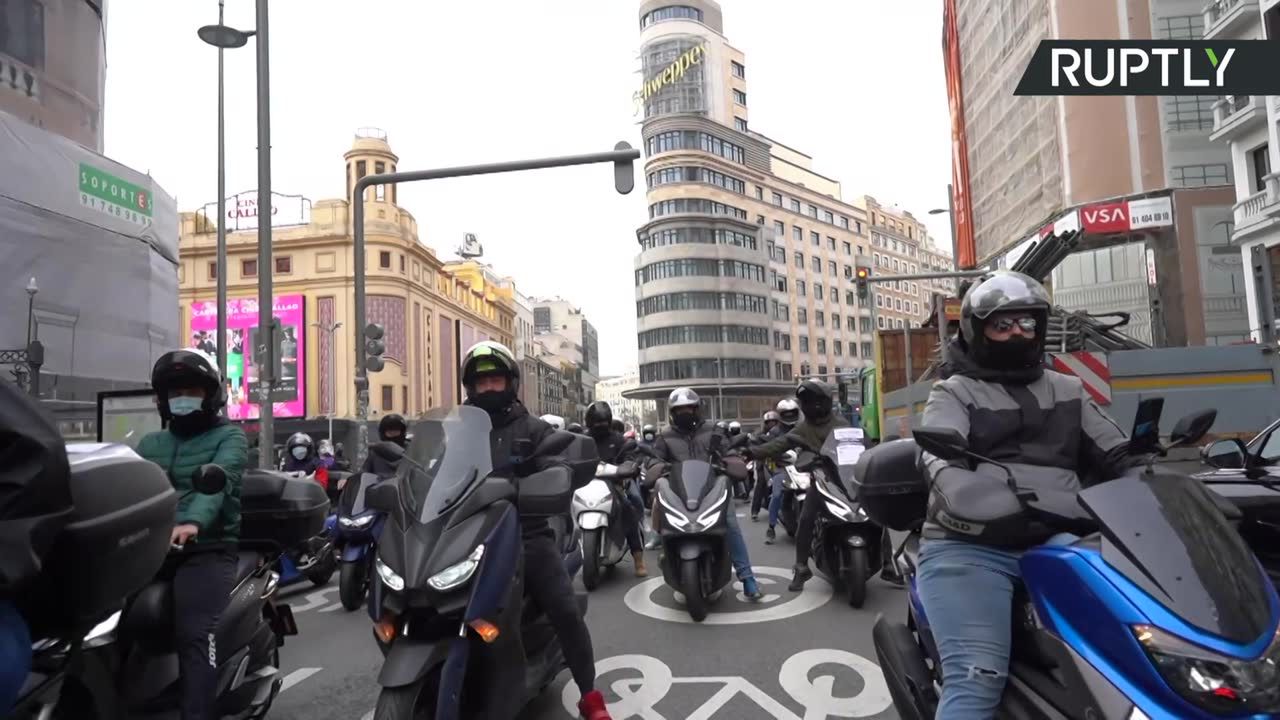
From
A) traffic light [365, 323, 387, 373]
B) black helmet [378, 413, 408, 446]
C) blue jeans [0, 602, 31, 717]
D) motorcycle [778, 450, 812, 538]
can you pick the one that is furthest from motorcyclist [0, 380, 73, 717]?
traffic light [365, 323, 387, 373]

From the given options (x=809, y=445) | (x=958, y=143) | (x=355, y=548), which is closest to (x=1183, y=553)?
(x=809, y=445)

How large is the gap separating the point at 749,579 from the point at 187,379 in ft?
14.9

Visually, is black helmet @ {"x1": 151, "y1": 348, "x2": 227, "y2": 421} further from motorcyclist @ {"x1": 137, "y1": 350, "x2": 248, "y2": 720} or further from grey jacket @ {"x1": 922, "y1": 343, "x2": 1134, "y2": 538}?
grey jacket @ {"x1": 922, "y1": 343, "x2": 1134, "y2": 538}

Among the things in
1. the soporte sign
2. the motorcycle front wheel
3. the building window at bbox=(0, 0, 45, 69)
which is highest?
the soporte sign

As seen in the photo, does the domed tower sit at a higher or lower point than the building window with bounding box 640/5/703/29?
lower

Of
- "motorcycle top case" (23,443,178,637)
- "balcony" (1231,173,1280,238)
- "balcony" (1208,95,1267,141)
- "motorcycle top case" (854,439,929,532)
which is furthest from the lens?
"balcony" (1208,95,1267,141)

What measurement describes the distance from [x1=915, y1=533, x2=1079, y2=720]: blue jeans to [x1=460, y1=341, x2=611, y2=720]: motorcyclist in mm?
1624

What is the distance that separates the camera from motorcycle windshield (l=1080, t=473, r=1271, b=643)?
6.40 ft

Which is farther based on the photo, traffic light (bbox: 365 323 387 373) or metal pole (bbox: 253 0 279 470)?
traffic light (bbox: 365 323 387 373)

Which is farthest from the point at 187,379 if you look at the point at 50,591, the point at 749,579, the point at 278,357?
the point at 278,357

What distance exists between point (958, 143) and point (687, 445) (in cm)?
3878

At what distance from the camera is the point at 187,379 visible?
379 cm

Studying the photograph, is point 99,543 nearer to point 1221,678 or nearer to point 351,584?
point 1221,678

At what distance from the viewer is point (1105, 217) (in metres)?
28.5
